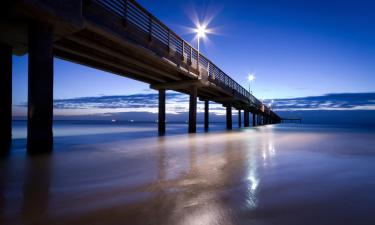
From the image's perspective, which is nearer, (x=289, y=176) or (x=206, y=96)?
(x=289, y=176)

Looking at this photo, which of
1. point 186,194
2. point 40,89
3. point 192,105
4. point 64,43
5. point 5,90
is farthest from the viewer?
point 192,105

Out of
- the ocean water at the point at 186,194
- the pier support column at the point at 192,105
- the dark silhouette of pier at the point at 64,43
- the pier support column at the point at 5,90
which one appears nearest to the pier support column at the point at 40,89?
the dark silhouette of pier at the point at 64,43

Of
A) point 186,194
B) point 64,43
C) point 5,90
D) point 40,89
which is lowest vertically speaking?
point 186,194

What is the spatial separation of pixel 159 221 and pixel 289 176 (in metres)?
3.05

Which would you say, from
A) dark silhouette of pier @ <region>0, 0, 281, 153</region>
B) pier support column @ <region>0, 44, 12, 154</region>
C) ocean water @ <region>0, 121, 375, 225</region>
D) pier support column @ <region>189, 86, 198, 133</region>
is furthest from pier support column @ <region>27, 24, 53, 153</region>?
pier support column @ <region>189, 86, 198, 133</region>

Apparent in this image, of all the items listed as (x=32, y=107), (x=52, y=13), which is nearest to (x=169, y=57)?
(x=52, y=13)

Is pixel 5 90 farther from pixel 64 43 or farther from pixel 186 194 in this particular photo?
pixel 186 194

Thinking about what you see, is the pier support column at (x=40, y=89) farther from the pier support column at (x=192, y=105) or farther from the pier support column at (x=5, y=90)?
the pier support column at (x=192, y=105)

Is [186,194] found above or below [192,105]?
below

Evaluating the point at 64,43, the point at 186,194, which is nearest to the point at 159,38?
the point at 64,43

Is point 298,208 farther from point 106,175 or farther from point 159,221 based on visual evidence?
point 106,175

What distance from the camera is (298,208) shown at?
275cm

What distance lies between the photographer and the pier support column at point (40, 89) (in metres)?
7.19

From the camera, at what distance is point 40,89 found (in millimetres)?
7309
